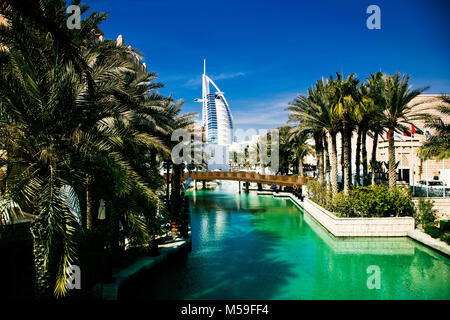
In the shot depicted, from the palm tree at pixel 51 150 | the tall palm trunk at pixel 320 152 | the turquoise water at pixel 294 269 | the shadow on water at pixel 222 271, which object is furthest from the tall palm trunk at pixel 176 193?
the tall palm trunk at pixel 320 152

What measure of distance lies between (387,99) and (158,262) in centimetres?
1798

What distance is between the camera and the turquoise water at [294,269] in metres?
10.5

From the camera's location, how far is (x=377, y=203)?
17.8 m

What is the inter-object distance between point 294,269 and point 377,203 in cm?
803

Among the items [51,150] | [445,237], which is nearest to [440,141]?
[445,237]

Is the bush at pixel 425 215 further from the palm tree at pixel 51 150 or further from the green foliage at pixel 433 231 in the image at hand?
the palm tree at pixel 51 150

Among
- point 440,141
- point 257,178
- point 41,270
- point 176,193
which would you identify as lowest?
point 41,270

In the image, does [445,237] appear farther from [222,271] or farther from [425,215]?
[222,271]

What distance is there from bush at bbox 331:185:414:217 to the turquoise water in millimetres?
1716

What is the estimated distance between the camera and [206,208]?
109ft

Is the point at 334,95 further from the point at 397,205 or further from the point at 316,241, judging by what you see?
the point at 316,241

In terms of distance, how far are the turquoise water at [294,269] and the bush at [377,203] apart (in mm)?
1716

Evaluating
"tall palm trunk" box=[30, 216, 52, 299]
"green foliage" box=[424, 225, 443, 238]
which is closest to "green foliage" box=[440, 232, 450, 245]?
"green foliage" box=[424, 225, 443, 238]
